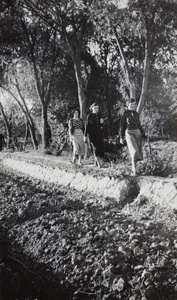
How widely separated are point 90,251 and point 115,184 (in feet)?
7.80

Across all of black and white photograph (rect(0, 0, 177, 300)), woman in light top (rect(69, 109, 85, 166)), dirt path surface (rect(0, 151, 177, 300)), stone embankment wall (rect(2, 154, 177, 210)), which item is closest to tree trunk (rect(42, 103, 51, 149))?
black and white photograph (rect(0, 0, 177, 300))

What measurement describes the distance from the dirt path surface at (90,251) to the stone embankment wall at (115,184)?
0.20 metres

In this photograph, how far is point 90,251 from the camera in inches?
151

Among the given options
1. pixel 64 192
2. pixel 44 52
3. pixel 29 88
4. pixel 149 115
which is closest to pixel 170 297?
pixel 64 192

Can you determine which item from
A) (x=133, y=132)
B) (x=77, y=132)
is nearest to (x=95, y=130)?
(x=77, y=132)

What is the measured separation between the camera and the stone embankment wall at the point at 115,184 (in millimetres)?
4863

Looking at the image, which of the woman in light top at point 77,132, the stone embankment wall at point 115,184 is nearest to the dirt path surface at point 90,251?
the stone embankment wall at point 115,184

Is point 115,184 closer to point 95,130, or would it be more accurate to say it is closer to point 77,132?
point 95,130

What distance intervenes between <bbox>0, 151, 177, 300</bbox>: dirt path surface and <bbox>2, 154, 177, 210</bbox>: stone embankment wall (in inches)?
7.8

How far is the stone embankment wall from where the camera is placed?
486 centimetres

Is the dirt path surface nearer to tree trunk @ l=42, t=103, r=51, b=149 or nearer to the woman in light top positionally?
the woman in light top

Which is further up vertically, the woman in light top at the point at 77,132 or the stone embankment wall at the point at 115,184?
the woman in light top at the point at 77,132

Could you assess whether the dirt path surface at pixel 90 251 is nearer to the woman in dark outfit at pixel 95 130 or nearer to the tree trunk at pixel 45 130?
the woman in dark outfit at pixel 95 130

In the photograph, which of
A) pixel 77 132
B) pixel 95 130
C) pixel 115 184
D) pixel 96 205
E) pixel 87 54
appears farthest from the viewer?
pixel 87 54
